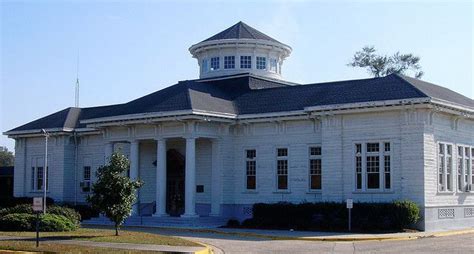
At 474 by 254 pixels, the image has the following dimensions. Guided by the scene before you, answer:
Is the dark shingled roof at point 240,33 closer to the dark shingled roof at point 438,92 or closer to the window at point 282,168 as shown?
the window at point 282,168

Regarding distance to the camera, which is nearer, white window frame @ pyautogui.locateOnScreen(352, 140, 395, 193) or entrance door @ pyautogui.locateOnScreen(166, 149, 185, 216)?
white window frame @ pyautogui.locateOnScreen(352, 140, 395, 193)

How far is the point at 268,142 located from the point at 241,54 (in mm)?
9441

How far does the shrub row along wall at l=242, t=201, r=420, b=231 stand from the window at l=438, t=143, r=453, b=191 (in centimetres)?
314

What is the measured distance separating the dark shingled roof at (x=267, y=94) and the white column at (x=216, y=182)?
234 centimetres

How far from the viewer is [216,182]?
38625 mm

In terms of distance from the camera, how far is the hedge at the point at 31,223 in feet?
99.7

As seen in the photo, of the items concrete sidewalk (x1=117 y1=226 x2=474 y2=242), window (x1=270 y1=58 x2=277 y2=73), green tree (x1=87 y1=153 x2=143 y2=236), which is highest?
window (x1=270 y1=58 x2=277 y2=73)

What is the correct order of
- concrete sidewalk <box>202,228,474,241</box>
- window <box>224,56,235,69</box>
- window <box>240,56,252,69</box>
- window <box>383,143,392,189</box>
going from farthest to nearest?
window <box>224,56,235,69</box>
window <box>240,56,252,69</box>
window <box>383,143,392,189</box>
concrete sidewalk <box>202,228,474,241</box>

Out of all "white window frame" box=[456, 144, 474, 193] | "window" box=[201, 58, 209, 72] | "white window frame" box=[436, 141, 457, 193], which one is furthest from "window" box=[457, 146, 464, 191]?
"window" box=[201, 58, 209, 72]

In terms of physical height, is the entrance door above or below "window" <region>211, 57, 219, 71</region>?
below

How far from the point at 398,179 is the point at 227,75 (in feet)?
52.0

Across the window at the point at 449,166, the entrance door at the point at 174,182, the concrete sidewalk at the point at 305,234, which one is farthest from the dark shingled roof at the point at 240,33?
the concrete sidewalk at the point at 305,234

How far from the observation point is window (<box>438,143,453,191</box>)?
1332 inches

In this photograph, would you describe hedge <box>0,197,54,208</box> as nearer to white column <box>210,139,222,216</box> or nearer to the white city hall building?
the white city hall building
